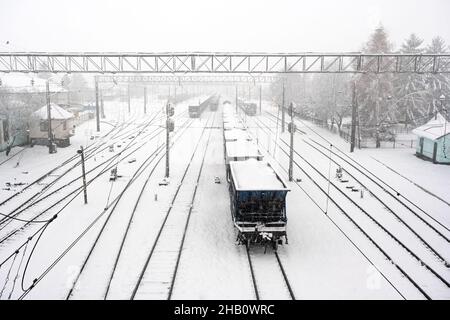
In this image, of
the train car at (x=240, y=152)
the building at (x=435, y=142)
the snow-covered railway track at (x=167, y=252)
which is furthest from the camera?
the building at (x=435, y=142)

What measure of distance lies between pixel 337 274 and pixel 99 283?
332 inches

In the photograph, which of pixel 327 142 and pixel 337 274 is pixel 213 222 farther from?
pixel 327 142

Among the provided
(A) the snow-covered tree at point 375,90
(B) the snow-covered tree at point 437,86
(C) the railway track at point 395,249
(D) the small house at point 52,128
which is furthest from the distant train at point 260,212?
(B) the snow-covered tree at point 437,86

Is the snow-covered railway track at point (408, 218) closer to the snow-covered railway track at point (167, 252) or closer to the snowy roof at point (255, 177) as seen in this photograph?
the snowy roof at point (255, 177)

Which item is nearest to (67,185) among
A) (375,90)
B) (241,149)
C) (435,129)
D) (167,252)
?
(241,149)

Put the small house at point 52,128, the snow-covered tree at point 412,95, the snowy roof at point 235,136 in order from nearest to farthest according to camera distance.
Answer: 1. the snowy roof at point 235,136
2. the small house at point 52,128
3. the snow-covered tree at point 412,95

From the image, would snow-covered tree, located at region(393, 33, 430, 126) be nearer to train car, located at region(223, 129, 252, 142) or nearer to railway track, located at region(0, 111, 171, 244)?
train car, located at region(223, 129, 252, 142)

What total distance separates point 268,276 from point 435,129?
28.5 m

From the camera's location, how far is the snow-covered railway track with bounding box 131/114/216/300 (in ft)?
42.8

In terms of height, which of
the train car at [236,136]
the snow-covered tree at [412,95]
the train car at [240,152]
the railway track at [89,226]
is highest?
the snow-covered tree at [412,95]

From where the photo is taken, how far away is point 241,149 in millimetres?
24734

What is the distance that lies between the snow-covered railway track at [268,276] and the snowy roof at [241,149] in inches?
306

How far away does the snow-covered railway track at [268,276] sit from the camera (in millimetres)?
12812

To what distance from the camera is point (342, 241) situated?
17203 mm
